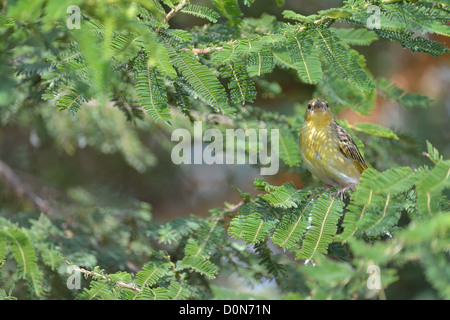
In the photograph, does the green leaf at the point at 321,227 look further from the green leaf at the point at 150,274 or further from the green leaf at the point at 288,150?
the green leaf at the point at 288,150

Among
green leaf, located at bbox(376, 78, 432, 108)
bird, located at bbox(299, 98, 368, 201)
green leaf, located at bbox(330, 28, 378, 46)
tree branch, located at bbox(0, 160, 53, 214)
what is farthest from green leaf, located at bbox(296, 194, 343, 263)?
tree branch, located at bbox(0, 160, 53, 214)

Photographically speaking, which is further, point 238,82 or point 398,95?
point 398,95

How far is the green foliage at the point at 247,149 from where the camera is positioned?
4.20 feet

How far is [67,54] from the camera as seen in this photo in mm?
1950

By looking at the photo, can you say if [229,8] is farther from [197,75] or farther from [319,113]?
[319,113]

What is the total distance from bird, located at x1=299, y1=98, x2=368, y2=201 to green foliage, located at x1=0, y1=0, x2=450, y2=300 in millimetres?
76

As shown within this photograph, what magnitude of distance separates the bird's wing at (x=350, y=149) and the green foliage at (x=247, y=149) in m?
0.05

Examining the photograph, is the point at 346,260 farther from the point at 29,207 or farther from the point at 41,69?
the point at 29,207

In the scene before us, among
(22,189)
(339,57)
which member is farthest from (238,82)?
(22,189)

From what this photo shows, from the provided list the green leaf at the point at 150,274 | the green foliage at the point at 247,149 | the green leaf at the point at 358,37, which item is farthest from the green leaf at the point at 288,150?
the green leaf at the point at 150,274

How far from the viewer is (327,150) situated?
2.81m

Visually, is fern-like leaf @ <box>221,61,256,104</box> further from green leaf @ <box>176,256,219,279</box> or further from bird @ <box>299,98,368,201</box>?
bird @ <box>299,98,368,201</box>

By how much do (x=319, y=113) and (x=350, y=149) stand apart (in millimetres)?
290

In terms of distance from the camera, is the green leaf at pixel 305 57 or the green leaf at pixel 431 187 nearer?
the green leaf at pixel 431 187
